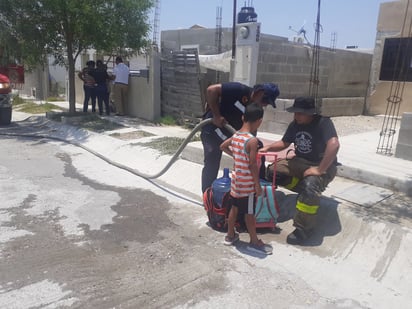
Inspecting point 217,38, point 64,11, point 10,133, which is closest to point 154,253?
point 10,133

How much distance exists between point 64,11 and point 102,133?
10.3ft

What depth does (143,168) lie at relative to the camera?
6.38 metres

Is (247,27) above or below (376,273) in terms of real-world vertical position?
above

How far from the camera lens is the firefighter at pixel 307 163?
11.8 ft

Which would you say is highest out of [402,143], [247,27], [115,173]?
[247,27]

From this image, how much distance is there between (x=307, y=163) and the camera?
3.93 metres

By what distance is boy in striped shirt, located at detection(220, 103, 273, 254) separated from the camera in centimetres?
331

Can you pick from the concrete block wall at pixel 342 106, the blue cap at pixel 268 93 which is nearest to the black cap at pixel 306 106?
the blue cap at pixel 268 93

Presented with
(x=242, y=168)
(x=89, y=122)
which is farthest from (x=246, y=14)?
(x=242, y=168)

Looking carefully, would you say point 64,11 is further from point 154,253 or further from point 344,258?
point 344,258

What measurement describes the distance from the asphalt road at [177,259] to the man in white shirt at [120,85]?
21.8 feet

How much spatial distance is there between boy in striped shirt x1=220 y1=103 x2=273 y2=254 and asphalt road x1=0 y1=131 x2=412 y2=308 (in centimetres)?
37

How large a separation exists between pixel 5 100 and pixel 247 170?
29.3ft

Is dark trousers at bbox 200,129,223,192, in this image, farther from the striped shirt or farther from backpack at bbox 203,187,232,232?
the striped shirt
